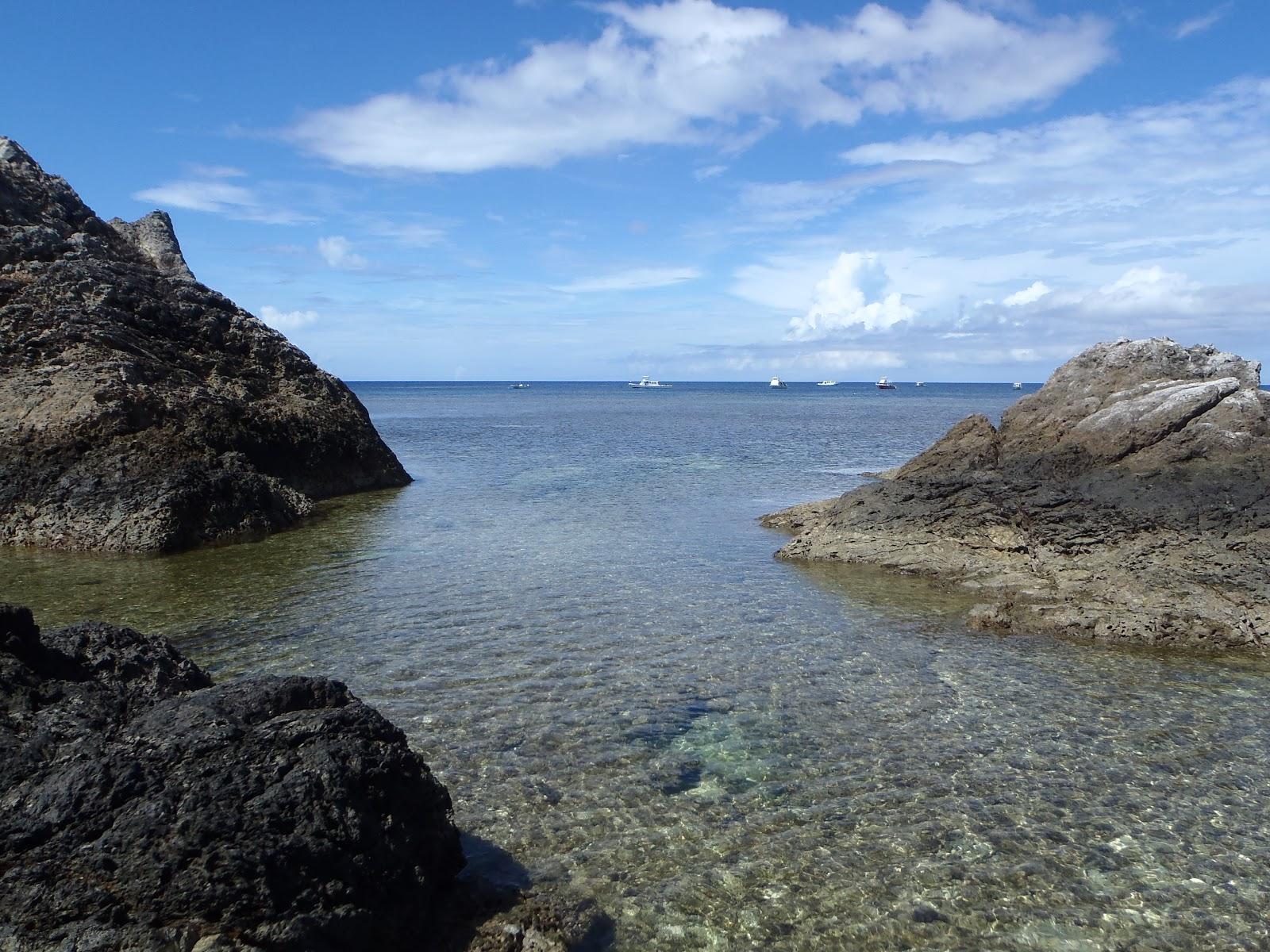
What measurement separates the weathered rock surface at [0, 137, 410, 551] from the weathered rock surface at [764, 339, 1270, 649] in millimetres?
13905

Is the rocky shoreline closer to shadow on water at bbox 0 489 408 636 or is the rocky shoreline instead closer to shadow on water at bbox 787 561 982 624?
shadow on water at bbox 0 489 408 636

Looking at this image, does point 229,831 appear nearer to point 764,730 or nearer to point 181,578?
point 764,730

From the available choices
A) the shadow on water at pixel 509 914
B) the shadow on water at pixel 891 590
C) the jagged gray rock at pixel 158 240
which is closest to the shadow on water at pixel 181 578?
the shadow on water at pixel 509 914

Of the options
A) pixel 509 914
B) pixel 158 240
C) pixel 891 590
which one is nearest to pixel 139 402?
pixel 158 240

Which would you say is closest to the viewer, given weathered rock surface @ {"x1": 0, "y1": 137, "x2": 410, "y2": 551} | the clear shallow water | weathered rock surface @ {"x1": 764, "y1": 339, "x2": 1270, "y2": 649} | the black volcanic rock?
the black volcanic rock

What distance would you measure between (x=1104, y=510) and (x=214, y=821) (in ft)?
55.0

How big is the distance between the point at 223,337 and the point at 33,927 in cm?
2665

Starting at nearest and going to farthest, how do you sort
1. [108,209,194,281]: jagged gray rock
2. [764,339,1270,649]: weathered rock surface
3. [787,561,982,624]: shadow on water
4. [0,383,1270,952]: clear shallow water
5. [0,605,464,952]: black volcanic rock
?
1. [0,605,464,952]: black volcanic rock
2. [0,383,1270,952]: clear shallow water
3. [764,339,1270,649]: weathered rock surface
4. [787,561,982,624]: shadow on water
5. [108,209,194,281]: jagged gray rock

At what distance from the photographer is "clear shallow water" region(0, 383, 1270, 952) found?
6930 mm

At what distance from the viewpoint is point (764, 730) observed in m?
10.0

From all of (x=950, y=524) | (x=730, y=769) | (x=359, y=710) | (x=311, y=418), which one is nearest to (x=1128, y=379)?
(x=950, y=524)

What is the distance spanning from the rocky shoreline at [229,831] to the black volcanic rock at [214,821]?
1 cm

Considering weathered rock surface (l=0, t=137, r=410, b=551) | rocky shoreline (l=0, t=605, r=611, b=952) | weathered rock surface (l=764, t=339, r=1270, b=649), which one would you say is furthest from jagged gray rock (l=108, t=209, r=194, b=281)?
rocky shoreline (l=0, t=605, r=611, b=952)

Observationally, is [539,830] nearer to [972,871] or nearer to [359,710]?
[359,710]
